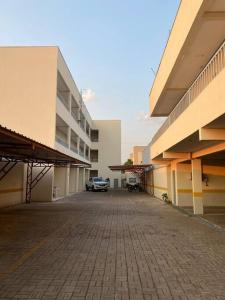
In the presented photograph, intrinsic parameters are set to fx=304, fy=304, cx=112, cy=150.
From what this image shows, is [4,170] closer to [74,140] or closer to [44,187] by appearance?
[44,187]

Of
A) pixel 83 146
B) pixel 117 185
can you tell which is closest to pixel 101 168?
pixel 117 185

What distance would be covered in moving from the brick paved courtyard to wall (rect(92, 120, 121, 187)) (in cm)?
4187

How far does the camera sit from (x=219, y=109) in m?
7.45

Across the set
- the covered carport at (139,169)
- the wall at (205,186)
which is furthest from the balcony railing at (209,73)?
the covered carport at (139,169)

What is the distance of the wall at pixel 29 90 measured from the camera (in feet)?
77.3

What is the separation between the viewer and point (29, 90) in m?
24.3

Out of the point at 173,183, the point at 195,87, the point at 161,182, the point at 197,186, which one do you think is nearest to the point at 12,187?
the point at 173,183

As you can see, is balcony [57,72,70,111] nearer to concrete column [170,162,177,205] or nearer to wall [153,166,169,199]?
wall [153,166,169,199]

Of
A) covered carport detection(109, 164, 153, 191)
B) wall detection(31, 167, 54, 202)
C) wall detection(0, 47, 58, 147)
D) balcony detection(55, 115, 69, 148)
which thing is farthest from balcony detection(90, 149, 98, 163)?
wall detection(31, 167, 54, 202)

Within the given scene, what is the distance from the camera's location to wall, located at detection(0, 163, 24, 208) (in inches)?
720

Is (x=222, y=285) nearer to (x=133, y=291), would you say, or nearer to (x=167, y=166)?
(x=133, y=291)

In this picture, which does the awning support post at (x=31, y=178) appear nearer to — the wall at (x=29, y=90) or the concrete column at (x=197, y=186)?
the wall at (x=29, y=90)

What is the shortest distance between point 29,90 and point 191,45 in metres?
17.0

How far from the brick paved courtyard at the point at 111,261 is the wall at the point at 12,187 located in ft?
21.9
